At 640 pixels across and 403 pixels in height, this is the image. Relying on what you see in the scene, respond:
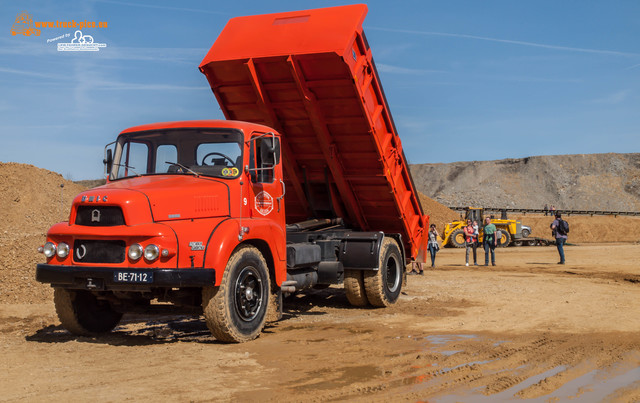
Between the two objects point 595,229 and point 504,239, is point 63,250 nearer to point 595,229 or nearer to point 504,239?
point 504,239

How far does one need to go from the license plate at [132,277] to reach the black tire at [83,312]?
47.5 inches

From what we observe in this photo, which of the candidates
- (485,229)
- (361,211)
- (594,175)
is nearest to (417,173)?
(594,175)

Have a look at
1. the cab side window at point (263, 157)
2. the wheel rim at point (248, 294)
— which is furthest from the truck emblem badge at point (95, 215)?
the cab side window at point (263, 157)

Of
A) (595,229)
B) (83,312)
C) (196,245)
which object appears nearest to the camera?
(196,245)

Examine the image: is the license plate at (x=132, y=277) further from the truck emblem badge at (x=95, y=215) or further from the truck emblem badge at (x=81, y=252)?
the truck emblem badge at (x=95, y=215)

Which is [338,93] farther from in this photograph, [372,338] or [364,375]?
[364,375]

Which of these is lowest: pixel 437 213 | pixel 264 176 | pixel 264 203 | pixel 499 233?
pixel 499 233

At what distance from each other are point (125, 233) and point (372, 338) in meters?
3.15

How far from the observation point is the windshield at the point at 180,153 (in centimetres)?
817

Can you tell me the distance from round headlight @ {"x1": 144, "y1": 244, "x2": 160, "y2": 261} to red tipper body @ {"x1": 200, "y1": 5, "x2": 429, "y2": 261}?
3.57 m

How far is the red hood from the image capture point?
7082 millimetres

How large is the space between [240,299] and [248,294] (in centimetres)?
17

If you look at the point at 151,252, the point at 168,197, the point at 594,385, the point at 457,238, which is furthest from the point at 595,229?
the point at 151,252

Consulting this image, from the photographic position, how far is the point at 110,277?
7.04 metres
